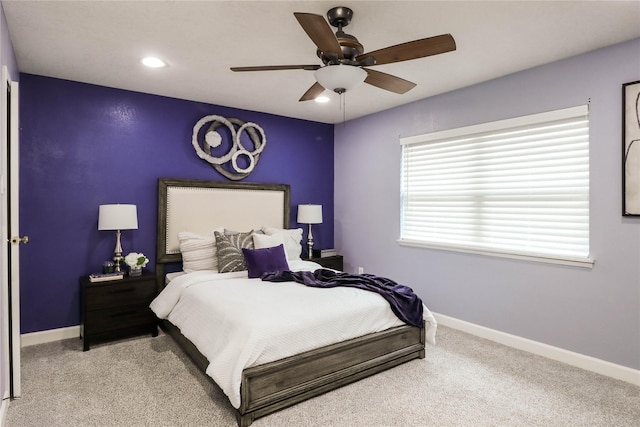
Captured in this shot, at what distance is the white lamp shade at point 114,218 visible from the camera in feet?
11.6

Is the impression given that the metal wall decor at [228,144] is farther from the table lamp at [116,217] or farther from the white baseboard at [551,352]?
the white baseboard at [551,352]

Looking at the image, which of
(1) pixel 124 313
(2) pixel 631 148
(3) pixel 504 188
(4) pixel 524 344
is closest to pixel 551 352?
(4) pixel 524 344

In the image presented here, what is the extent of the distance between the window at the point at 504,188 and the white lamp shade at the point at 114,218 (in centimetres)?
300

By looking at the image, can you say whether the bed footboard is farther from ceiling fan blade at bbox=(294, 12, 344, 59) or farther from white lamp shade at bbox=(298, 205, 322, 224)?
white lamp shade at bbox=(298, 205, 322, 224)

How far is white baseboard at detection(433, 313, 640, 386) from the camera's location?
2.83 metres

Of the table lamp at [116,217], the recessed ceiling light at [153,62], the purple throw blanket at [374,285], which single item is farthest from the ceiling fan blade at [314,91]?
the table lamp at [116,217]

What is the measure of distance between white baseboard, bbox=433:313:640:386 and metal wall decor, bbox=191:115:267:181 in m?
2.90

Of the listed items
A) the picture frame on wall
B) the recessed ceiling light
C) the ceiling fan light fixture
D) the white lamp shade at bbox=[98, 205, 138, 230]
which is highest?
the recessed ceiling light

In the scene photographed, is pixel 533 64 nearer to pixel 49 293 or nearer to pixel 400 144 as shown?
pixel 400 144

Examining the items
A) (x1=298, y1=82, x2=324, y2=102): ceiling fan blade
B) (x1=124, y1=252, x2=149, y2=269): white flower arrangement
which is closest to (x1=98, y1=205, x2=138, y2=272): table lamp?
(x1=124, y1=252, x2=149, y2=269): white flower arrangement

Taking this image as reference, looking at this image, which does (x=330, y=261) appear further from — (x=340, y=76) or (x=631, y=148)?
(x=631, y=148)

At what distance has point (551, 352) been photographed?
3.22 meters

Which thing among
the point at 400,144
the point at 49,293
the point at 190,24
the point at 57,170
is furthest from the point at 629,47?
the point at 49,293

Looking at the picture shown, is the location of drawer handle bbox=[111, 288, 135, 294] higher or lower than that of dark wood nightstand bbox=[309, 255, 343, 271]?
lower
